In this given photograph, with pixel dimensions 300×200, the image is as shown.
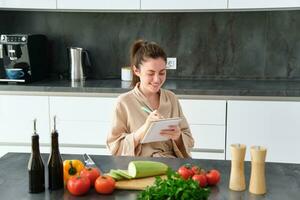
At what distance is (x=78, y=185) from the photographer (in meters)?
1.49

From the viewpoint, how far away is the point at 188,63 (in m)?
3.72

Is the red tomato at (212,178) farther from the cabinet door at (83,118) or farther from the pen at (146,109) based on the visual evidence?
the cabinet door at (83,118)

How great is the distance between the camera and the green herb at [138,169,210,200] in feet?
4.06

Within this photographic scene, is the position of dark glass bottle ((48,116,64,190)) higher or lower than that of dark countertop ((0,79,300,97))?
lower

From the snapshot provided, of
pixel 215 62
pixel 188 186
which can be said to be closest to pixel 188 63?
pixel 215 62

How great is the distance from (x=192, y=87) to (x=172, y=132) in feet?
3.92

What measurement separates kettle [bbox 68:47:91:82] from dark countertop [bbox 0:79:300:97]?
0.09 meters

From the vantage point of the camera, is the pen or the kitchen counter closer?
the pen

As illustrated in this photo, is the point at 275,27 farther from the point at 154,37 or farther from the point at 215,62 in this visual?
the point at 154,37

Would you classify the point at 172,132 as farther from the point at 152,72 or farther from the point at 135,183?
the point at 135,183
